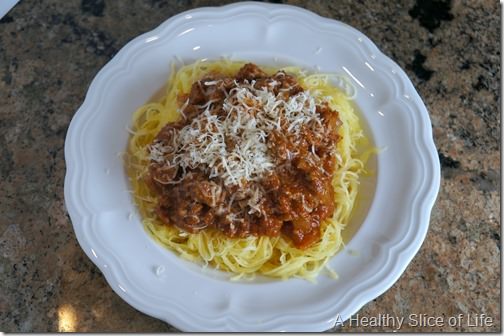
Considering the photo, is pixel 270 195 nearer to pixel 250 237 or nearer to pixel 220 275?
pixel 250 237

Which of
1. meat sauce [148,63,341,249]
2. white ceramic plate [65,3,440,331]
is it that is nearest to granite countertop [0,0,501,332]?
white ceramic plate [65,3,440,331]

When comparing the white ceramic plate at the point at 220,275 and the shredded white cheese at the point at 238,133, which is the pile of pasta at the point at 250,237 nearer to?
the white ceramic plate at the point at 220,275

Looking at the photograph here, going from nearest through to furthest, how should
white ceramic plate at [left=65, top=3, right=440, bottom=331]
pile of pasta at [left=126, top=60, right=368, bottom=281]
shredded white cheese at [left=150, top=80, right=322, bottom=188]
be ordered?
white ceramic plate at [left=65, top=3, right=440, bottom=331] → shredded white cheese at [left=150, top=80, right=322, bottom=188] → pile of pasta at [left=126, top=60, right=368, bottom=281]

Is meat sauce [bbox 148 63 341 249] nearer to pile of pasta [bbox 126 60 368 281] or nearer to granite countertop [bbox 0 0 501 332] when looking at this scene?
pile of pasta [bbox 126 60 368 281]

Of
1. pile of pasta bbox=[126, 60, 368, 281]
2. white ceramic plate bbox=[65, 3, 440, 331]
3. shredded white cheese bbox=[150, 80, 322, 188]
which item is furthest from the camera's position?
pile of pasta bbox=[126, 60, 368, 281]

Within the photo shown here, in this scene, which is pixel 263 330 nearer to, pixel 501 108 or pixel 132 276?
pixel 132 276

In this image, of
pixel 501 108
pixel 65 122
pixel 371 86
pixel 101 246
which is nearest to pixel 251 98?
pixel 371 86

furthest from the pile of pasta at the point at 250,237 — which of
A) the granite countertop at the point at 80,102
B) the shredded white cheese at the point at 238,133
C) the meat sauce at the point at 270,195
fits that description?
the granite countertop at the point at 80,102
